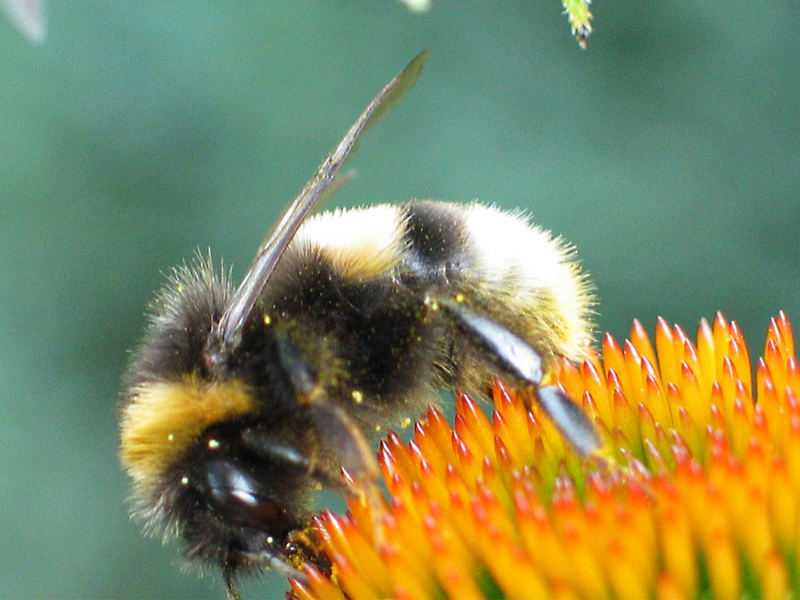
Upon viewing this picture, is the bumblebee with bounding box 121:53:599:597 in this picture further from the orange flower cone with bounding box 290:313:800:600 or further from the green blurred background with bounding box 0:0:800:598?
the green blurred background with bounding box 0:0:800:598

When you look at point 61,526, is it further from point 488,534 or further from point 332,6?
point 488,534

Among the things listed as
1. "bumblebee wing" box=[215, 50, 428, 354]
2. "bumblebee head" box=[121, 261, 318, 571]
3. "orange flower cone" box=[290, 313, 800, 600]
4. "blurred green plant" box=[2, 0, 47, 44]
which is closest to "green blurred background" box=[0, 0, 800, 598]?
"orange flower cone" box=[290, 313, 800, 600]

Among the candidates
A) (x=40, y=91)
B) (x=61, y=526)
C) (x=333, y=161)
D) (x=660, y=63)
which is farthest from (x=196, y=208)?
(x=333, y=161)

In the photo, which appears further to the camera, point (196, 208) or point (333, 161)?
point (196, 208)

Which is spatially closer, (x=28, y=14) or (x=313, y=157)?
(x=28, y=14)

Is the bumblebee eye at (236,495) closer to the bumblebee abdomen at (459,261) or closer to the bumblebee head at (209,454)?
the bumblebee head at (209,454)

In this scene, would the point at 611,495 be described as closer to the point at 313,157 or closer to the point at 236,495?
the point at 236,495

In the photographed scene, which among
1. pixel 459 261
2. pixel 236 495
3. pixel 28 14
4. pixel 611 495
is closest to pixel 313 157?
pixel 459 261
